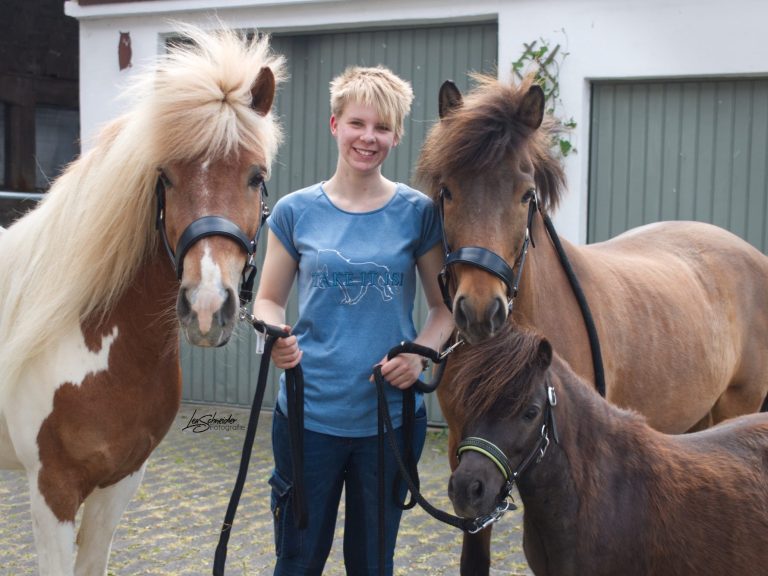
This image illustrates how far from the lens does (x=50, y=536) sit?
9.22 ft

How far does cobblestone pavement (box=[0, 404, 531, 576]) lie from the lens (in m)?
4.49

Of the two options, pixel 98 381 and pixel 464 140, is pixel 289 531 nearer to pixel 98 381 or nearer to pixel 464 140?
pixel 98 381

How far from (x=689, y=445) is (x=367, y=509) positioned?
99 centimetres

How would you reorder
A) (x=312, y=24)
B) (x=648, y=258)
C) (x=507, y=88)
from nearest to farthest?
(x=507, y=88) → (x=648, y=258) → (x=312, y=24)

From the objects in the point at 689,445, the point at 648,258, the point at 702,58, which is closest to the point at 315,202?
the point at 689,445

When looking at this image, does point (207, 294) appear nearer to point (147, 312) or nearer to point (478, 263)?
point (147, 312)

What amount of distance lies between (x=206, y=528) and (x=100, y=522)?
2.01m

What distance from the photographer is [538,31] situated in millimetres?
6465

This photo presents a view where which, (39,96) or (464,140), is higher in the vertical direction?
(39,96)

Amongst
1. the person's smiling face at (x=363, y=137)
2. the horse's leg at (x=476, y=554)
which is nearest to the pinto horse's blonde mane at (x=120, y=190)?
the person's smiling face at (x=363, y=137)

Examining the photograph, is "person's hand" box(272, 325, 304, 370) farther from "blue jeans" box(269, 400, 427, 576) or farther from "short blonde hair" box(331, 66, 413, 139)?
"short blonde hair" box(331, 66, 413, 139)

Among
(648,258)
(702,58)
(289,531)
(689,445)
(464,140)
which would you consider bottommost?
(289,531)

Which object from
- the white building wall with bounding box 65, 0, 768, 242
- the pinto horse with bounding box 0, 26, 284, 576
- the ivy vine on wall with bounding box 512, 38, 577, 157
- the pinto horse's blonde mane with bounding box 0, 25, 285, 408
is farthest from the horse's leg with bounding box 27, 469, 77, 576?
the ivy vine on wall with bounding box 512, 38, 577, 157

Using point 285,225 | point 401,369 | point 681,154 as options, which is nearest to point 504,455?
point 401,369
